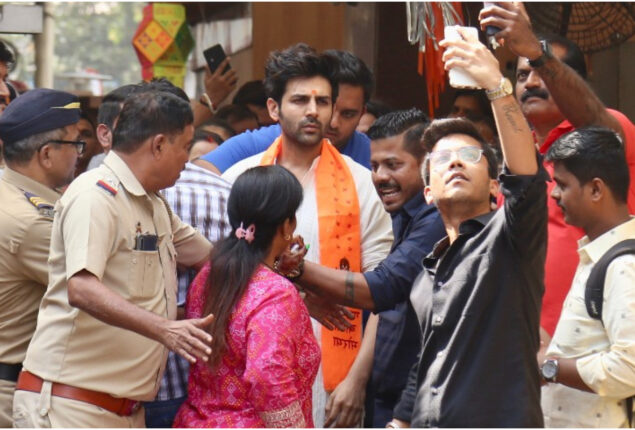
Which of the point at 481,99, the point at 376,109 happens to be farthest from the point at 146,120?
the point at 481,99

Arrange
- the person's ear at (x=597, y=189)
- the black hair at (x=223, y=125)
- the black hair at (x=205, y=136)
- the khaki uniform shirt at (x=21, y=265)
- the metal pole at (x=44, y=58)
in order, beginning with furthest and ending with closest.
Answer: the metal pole at (x=44, y=58) < the black hair at (x=223, y=125) < the black hair at (x=205, y=136) < the khaki uniform shirt at (x=21, y=265) < the person's ear at (x=597, y=189)

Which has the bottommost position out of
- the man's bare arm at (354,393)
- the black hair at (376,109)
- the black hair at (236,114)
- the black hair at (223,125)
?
the man's bare arm at (354,393)

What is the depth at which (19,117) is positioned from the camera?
13.6 ft

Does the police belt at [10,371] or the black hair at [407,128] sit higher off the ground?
the black hair at [407,128]

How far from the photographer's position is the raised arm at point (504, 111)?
9.93 feet

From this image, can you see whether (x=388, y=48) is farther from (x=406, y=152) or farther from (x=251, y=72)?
(x=406, y=152)

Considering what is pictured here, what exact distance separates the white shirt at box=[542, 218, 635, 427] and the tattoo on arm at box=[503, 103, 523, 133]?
786 mm

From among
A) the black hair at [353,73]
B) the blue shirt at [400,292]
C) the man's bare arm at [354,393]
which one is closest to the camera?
the blue shirt at [400,292]

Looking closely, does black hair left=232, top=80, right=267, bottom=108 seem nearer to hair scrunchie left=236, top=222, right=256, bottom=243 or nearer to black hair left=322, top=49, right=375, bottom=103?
→ black hair left=322, top=49, right=375, bottom=103

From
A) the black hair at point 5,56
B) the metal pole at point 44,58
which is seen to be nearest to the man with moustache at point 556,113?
the black hair at point 5,56

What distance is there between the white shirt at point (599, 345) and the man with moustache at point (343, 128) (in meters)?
1.85

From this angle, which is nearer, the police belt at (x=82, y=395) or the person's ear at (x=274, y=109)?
the police belt at (x=82, y=395)

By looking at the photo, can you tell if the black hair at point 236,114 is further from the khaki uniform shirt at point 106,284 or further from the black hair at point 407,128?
the khaki uniform shirt at point 106,284

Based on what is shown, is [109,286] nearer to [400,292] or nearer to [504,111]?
[400,292]
